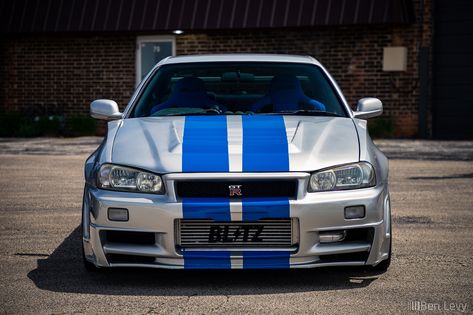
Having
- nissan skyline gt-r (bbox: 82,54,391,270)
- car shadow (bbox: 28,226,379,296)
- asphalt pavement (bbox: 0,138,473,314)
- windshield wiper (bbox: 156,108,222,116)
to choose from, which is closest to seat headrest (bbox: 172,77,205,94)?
windshield wiper (bbox: 156,108,222,116)

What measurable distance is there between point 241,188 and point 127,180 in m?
0.68

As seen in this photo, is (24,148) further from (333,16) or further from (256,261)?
(256,261)

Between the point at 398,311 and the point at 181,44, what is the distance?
1682cm

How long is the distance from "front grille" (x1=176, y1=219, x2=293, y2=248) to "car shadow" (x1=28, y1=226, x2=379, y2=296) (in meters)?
0.27

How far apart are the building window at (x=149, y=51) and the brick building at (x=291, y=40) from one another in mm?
23

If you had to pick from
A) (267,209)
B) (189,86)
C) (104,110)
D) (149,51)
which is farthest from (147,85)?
(149,51)

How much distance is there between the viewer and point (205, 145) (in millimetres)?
5727

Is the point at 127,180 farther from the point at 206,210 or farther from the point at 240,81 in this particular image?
the point at 240,81

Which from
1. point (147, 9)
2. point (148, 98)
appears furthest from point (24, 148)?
point (148, 98)

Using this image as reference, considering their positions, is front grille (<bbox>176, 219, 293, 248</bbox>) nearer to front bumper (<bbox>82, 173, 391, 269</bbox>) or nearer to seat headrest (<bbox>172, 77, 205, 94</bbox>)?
front bumper (<bbox>82, 173, 391, 269</bbox>)

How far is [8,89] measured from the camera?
22.7 metres

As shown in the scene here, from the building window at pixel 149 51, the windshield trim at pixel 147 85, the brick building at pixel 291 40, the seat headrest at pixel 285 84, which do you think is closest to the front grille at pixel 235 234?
the windshield trim at pixel 147 85

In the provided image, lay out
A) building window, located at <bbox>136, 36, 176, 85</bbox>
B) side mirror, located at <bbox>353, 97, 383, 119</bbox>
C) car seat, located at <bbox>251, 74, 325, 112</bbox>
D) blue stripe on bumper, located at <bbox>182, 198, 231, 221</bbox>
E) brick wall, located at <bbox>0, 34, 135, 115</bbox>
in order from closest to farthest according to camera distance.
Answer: blue stripe on bumper, located at <bbox>182, 198, 231, 221</bbox> < side mirror, located at <bbox>353, 97, 383, 119</bbox> < car seat, located at <bbox>251, 74, 325, 112</bbox> < building window, located at <bbox>136, 36, 176, 85</bbox> < brick wall, located at <bbox>0, 34, 135, 115</bbox>

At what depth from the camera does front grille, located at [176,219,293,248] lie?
5395 mm
